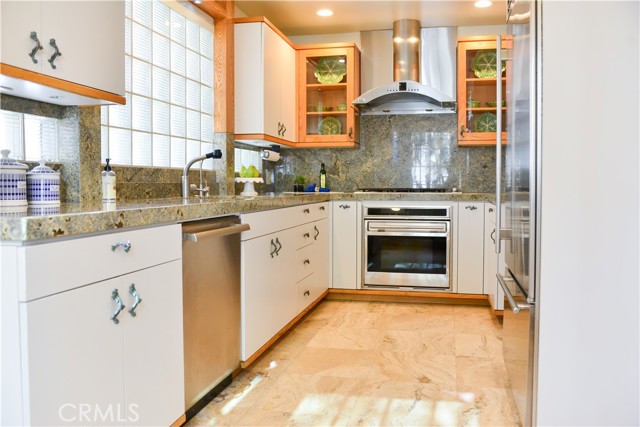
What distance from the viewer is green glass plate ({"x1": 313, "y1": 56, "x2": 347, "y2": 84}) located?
15.6 feet

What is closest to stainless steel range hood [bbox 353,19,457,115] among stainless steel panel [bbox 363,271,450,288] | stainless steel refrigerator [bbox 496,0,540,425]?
stainless steel panel [bbox 363,271,450,288]

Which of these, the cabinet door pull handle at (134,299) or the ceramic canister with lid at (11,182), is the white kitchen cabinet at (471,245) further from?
the ceramic canister with lid at (11,182)

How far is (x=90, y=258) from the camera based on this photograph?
1562 millimetres

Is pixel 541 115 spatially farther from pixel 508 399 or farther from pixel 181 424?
pixel 181 424

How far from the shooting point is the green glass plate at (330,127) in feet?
15.8

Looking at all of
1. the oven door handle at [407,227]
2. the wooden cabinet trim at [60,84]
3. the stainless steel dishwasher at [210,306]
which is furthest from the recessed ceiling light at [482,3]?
the wooden cabinet trim at [60,84]

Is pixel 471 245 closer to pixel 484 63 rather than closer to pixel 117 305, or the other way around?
pixel 484 63

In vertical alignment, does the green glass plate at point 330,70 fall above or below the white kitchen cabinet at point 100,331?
above

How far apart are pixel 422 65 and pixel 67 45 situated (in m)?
3.38

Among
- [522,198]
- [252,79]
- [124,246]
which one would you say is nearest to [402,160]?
[252,79]

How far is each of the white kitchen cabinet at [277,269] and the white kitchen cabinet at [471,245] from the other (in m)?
1.05

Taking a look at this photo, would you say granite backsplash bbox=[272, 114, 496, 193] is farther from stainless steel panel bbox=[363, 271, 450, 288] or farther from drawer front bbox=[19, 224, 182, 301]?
drawer front bbox=[19, 224, 182, 301]

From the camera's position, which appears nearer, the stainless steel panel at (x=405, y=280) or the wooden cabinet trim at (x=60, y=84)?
the wooden cabinet trim at (x=60, y=84)

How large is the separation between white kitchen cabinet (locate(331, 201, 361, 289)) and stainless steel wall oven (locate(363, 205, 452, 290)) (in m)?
0.08
